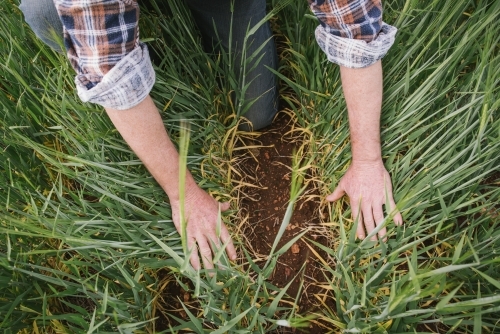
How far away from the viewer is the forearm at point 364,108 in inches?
36.9

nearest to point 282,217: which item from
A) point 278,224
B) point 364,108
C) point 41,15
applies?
point 278,224

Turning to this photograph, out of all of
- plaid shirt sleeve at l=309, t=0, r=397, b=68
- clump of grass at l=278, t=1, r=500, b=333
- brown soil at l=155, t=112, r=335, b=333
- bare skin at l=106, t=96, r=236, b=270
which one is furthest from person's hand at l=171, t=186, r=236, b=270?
plaid shirt sleeve at l=309, t=0, r=397, b=68

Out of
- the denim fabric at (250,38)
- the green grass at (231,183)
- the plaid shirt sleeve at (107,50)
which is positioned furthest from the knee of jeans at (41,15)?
the denim fabric at (250,38)

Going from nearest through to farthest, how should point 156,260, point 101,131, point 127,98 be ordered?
point 127,98
point 156,260
point 101,131

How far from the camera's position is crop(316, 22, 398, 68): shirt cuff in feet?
2.86

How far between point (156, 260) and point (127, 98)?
1.11 feet

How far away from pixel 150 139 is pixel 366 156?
0.49 m

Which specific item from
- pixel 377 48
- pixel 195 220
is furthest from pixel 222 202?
pixel 377 48

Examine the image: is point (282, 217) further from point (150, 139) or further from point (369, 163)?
point (150, 139)

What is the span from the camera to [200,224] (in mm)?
1015

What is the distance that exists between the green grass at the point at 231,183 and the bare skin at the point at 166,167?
5 centimetres

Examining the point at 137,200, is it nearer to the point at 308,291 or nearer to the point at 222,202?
the point at 222,202

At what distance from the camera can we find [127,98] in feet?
2.70

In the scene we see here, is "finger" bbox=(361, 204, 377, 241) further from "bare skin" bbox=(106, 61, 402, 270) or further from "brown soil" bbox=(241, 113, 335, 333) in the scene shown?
"brown soil" bbox=(241, 113, 335, 333)
